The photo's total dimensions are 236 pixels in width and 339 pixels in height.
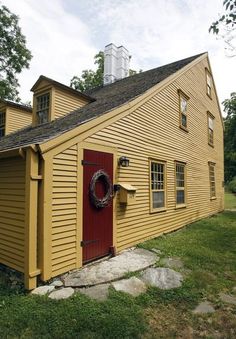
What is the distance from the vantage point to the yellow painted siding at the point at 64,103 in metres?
9.03

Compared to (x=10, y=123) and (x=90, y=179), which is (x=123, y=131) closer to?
(x=90, y=179)

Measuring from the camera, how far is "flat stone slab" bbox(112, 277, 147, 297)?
15.4 ft

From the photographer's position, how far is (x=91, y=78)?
25188mm

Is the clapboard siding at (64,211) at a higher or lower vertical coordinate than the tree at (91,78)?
lower

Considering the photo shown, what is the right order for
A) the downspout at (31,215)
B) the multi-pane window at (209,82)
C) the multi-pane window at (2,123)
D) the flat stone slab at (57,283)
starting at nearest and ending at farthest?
the downspout at (31,215)
the flat stone slab at (57,283)
the multi-pane window at (2,123)
the multi-pane window at (209,82)

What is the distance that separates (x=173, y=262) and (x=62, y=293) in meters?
2.86

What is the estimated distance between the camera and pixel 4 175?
5.77 metres

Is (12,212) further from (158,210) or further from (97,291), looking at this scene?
(158,210)

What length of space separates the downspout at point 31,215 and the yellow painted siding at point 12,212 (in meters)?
0.40

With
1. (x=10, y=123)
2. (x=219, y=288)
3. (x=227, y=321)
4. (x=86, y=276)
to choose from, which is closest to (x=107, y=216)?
(x=86, y=276)

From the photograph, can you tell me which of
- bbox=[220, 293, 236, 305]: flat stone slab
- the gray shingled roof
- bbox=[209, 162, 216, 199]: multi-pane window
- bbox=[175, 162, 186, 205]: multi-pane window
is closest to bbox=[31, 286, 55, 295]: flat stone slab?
the gray shingled roof

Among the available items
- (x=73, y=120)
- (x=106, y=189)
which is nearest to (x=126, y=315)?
(x=106, y=189)

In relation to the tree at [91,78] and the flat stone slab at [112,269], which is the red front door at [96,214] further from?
the tree at [91,78]

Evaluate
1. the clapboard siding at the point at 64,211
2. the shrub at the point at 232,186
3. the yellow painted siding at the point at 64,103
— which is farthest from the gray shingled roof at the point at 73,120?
the shrub at the point at 232,186
